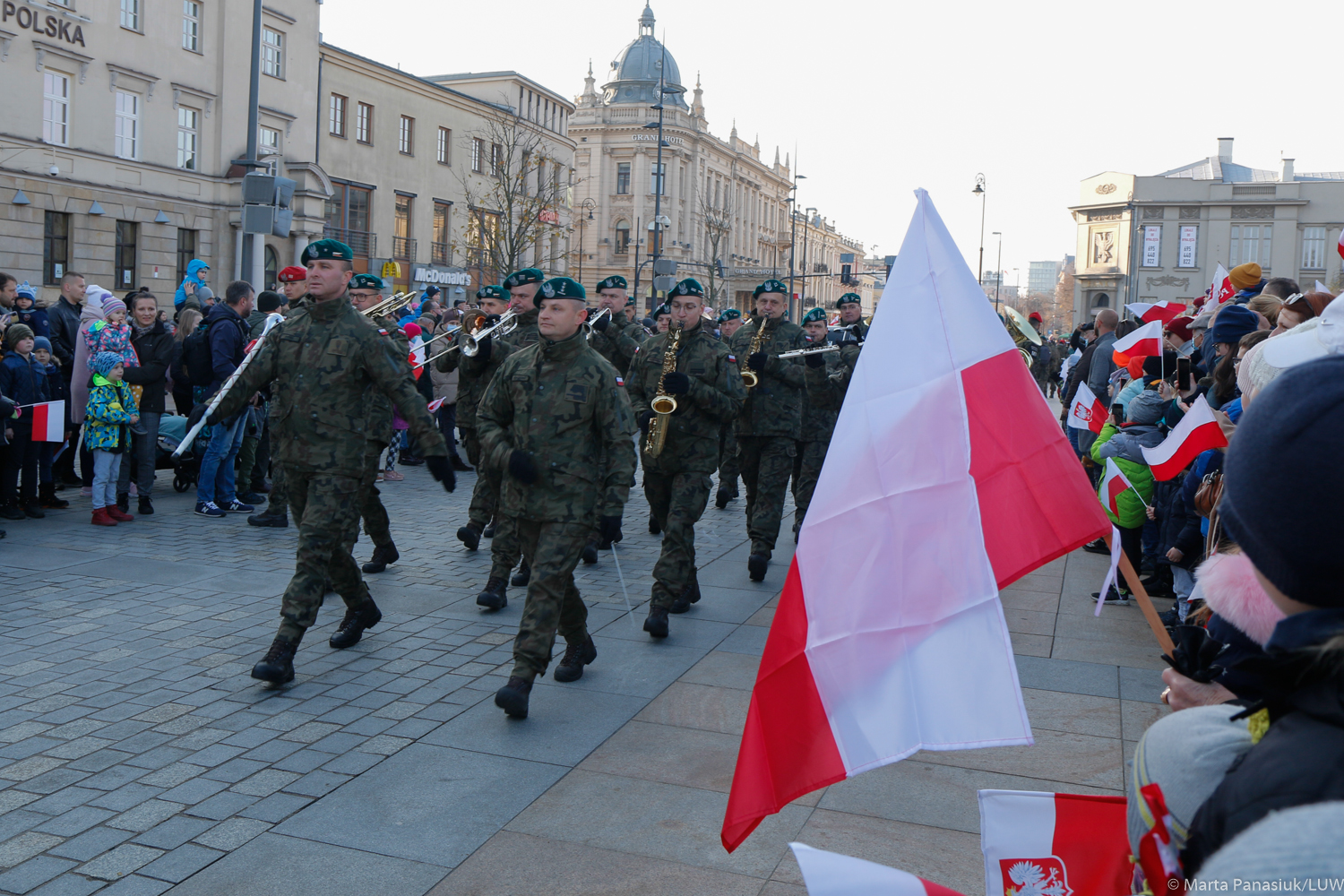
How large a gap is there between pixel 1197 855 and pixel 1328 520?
1.41 feet

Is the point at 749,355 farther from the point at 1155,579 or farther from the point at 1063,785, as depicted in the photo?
the point at 1063,785

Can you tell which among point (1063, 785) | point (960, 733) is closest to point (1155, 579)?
point (1063, 785)

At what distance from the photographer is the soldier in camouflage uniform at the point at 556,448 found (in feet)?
17.8

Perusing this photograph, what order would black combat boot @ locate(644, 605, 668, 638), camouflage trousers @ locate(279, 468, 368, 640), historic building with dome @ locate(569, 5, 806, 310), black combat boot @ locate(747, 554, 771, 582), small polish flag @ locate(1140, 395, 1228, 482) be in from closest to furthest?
small polish flag @ locate(1140, 395, 1228, 482), camouflage trousers @ locate(279, 468, 368, 640), black combat boot @ locate(644, 605, 668, 638), black combat boot @ locate(747, 554, 771, 582), historic building with dome @ locate(569, 5, 806, 310)

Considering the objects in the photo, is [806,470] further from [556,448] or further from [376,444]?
[556,448]

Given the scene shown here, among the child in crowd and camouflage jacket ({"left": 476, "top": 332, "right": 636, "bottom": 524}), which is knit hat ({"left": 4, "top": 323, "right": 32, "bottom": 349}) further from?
camouflage jacket ({"left": 476, "top": 332, "right": 636, "bottom": 524})

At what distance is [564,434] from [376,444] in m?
1.52

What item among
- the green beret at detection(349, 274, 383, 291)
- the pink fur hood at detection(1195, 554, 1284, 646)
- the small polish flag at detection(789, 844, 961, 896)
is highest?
the green beret at detection(349, 274, 383, 291)

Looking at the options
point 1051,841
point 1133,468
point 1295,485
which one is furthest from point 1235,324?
point 1295,485

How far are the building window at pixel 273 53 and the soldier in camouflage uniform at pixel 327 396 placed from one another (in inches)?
1333

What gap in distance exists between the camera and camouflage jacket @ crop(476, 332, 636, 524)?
554 cm

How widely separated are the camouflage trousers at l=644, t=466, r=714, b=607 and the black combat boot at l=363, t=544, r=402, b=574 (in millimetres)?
2119

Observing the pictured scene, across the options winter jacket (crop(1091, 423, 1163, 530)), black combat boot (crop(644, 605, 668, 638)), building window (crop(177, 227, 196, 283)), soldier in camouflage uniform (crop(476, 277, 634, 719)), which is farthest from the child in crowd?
building window (crop(177, 227, 196, 283))

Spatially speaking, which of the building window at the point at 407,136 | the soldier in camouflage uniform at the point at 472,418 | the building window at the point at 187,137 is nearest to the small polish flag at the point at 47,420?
the soldier in camouflage uniform at the point at 472,418
